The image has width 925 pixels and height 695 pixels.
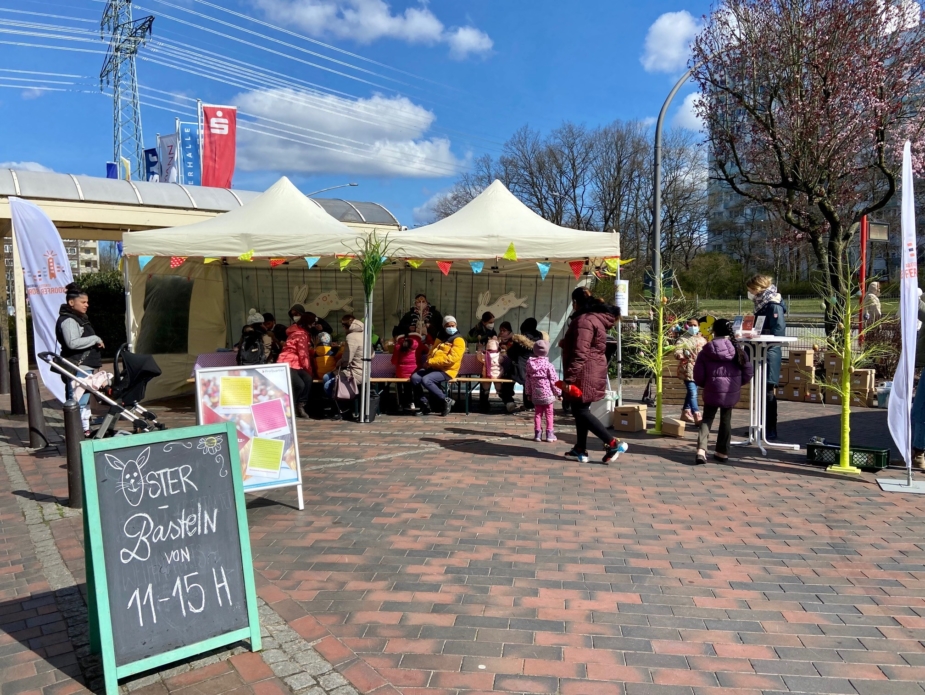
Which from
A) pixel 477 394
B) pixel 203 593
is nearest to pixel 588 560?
pixel 203 593

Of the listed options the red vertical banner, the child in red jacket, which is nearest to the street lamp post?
the child in red jacket

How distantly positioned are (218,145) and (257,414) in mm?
17530

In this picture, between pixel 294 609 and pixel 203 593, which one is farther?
pixel 294 609

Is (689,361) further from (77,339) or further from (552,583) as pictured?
(77,339)

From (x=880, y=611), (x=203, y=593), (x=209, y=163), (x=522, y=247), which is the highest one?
(x=209, y=163)

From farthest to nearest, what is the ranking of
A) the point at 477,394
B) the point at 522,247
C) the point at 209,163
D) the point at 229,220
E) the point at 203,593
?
the point at 209,163 < the point at 477,394 < the point at 229,220 < the point at 522,247 < the point at 203,593

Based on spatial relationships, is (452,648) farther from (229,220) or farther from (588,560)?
(229,220)

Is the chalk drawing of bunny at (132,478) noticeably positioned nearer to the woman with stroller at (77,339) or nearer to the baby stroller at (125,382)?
the baby stroller at (125,382)

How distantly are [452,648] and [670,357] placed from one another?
857 centimetres

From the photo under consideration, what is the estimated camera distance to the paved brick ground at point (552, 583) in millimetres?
3197

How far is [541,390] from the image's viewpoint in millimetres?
8180

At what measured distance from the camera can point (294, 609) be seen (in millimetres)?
3832

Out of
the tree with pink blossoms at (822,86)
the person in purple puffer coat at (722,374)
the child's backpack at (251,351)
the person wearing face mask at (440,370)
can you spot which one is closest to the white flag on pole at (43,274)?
the child's backpack at (251,351)

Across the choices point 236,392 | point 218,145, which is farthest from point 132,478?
point 218,145
